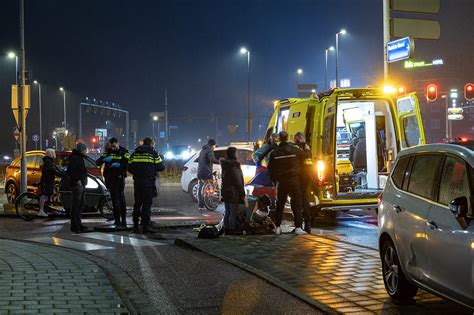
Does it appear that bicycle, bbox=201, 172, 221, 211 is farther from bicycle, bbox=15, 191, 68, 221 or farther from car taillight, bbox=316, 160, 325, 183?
car taillight, bbox=316, 160, 325, 183

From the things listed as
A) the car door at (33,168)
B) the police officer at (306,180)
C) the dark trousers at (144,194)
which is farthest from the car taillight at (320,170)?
the car door at (33,168)

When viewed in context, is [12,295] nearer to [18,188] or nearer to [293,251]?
[293,251]

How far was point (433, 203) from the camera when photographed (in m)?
5.68

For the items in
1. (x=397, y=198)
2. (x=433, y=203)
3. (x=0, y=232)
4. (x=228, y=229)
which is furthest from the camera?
(x=0, y=232)

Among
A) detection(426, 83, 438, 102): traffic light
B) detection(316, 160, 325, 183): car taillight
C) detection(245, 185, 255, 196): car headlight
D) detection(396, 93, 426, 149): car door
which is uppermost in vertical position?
detection(426, 83, 438, 102): traffic light

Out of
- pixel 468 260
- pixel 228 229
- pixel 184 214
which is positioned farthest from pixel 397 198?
pixel 184 214

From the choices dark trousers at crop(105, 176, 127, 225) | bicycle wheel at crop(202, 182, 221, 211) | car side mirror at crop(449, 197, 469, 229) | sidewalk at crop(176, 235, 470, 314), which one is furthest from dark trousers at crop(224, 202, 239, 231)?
car side mirror at crop(449, 197, 469, 229)

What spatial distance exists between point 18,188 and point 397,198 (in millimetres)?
14750

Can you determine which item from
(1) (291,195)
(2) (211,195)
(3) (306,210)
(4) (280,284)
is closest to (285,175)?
(1) (291,195)

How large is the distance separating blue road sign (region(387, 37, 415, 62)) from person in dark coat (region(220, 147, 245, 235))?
23.5ft

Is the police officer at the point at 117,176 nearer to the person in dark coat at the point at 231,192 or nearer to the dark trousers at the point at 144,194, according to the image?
the dark trousers at the point at 144,194

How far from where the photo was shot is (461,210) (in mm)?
4930

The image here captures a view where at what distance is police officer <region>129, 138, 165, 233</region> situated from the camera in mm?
12414

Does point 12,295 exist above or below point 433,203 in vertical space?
below
